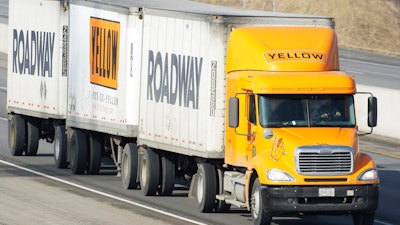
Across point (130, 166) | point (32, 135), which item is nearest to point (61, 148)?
point (32, 135)

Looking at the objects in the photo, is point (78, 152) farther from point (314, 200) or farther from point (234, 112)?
point (314, 200)

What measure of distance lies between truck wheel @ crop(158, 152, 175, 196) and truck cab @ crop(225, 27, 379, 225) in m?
2.94

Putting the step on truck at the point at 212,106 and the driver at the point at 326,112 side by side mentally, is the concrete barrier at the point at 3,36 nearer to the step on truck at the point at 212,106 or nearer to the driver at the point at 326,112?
the step on truck at the point at 212,106

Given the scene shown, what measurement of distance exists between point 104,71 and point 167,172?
3472mm

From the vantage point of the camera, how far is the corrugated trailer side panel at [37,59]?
31.0 m

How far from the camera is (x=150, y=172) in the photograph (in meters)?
25.9

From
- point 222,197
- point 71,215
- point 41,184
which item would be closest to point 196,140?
point 222,197

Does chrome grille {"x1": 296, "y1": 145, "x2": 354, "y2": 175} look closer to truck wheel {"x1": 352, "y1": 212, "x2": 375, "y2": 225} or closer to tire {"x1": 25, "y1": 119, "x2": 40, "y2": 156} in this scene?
truck wheel {"x1": 352, "y1": 212, "x2": 375, "y2": 225}

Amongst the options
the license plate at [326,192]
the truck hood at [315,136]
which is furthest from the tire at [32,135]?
the license plate at [326,192]

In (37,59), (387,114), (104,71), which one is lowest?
(387,114)

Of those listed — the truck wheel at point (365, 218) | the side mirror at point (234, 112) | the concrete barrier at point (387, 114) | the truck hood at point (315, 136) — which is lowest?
the truck wheel at point (365, 218)

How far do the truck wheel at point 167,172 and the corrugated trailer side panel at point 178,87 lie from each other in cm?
45

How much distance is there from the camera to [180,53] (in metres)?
24.6

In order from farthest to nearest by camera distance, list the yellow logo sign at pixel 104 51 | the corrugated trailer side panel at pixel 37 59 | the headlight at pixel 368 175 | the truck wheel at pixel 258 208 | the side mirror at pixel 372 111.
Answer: the corrugated trailer side panel at pixel 37 59 → the yellow logo sign at pixel 104 51 → the side mirror at pixel 372 111 → the headlight at pixel 368 175 → the truck wheel at pixel 258 208
